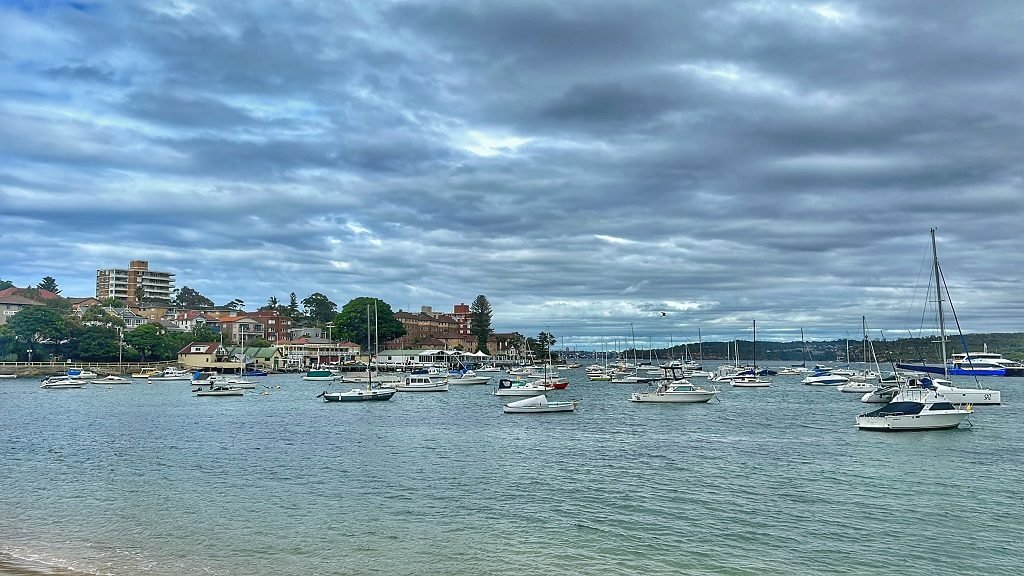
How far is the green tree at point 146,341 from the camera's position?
170625 millimetres

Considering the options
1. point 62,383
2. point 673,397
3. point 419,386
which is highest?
point 62,383

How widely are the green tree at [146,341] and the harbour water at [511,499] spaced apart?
383 feet

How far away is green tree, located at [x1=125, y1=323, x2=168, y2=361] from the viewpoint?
6718 inches

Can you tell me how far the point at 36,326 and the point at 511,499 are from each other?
154 metres

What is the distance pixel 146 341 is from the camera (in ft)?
563

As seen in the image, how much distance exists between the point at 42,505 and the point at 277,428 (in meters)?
30.7

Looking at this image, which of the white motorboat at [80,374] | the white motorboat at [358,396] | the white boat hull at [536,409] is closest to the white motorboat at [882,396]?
the white boat hull at [536,409]

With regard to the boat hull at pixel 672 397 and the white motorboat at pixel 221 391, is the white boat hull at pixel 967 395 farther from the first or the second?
the white motorboat at pixel 221 391

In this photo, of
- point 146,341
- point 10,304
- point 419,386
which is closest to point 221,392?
point 419,386

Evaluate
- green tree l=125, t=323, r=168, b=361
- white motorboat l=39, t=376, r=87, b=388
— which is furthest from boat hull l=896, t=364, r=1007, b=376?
green tree l=125, t=323, r=168, b=361

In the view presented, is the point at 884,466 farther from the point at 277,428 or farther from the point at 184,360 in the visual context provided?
the point at 184,360

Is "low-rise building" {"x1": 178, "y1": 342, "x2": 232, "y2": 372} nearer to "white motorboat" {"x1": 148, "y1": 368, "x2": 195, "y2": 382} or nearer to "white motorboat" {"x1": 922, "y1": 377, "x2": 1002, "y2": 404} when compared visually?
"white motorboat" {"x1": 148, "y1": 368, "x2": 195, "y2": 382}

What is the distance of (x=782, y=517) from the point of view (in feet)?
90.7

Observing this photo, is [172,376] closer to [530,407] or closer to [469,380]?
[469,380]
